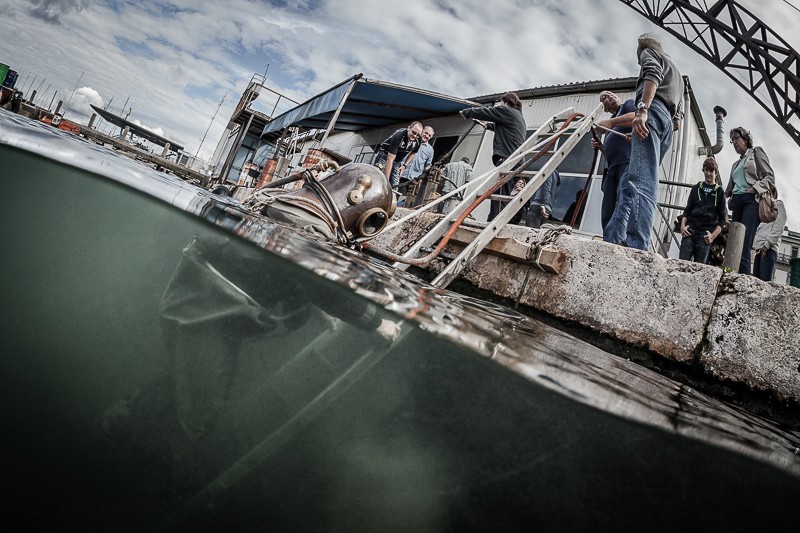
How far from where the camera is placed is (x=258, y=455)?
1417 millimetres

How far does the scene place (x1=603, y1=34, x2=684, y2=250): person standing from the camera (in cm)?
300

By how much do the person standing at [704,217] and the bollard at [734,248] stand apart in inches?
62.7

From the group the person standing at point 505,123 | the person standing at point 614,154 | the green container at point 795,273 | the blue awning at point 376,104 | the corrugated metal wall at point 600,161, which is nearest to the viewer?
the person standing at point 614,154

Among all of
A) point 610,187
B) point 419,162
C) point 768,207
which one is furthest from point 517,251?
point 419,162

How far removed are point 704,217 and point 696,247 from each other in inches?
17.4

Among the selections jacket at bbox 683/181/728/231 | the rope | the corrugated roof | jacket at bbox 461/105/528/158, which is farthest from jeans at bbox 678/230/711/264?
the corrugated roof

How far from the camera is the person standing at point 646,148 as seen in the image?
3.00 metres

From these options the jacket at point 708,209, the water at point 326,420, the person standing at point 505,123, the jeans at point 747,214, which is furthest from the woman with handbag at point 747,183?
the water at point 326,420

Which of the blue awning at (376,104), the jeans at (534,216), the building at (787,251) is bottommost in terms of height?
the jeans at (534,216)

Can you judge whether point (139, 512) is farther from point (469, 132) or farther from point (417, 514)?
point (469, 132)

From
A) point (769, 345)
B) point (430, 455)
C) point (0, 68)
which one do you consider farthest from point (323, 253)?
point (0, 68)

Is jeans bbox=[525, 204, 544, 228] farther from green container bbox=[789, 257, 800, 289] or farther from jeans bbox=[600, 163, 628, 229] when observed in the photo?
green container bbox=[789, 257, 800, 289]

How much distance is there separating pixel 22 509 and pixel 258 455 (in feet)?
3.13

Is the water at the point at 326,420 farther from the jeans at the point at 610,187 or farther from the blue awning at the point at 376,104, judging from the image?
the blue awning at the point at 376,104
